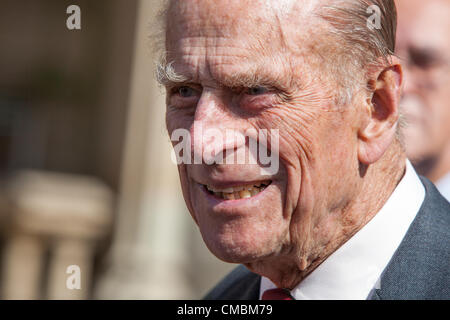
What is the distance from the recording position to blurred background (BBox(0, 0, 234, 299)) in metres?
7.32

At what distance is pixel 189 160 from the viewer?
208 centimetres

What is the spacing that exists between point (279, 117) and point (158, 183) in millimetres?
5670

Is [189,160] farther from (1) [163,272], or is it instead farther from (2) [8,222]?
(2) [8,222]

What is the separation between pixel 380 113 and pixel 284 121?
30 cm

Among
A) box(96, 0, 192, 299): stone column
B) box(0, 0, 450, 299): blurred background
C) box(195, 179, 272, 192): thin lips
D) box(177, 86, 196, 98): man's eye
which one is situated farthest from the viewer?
box(0, 0, 450, 299): blurred background

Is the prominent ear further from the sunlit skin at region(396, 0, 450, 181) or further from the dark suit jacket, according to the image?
the sunlit skin at region(396, 0, 450, 181)

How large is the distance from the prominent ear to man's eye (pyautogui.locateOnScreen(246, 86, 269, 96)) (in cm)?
31

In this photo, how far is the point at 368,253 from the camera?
2.01 meters

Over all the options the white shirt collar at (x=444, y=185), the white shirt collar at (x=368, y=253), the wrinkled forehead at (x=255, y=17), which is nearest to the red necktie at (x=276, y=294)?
the white shirt collar at (x=368, y=253)

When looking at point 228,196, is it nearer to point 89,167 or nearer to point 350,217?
point 350,217

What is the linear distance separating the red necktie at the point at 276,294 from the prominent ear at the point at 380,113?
1.72 feet

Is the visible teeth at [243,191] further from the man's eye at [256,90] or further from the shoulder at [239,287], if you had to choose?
the shoulder at [239,287]

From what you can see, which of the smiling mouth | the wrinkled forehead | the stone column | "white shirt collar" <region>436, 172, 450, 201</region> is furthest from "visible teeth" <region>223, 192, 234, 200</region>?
the stone column

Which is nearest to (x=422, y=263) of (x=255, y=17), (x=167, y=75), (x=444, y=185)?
(x=255, y=17)
